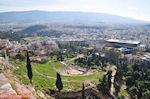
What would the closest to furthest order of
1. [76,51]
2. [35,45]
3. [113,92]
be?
[113,92]
[76,51]
[35,45]

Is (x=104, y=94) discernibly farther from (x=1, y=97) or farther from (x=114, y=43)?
(x=114, y=43)

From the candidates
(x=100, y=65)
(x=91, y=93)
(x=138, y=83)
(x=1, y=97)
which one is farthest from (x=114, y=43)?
(x=1, y=97)

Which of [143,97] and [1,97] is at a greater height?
[1,97]

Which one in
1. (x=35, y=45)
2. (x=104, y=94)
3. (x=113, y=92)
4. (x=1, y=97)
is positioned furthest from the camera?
(x=35, y=45)

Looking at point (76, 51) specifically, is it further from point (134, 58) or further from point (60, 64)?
point (134, 58)

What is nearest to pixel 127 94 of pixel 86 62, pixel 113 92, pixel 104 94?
pixel 113 92

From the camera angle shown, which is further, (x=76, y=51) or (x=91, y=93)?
(x=76, y=51)

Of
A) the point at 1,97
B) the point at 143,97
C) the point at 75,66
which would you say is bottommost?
the point at 75,66

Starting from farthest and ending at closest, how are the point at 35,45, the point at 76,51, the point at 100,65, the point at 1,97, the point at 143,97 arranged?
the point at 35,45
the point at 76,51
the point at 100,65
the point at 143,97
the point at 1,97

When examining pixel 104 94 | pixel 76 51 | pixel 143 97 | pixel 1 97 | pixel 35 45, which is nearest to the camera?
pixel 1 97
